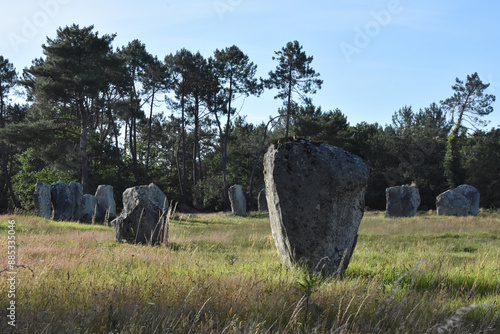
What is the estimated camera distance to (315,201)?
5758 millimetres

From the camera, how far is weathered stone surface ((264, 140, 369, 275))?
18.9 feet

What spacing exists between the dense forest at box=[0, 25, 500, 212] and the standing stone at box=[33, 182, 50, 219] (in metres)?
7.44

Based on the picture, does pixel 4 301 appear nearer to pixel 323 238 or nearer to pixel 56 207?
pixel 323 238

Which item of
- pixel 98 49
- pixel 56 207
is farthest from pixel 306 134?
pixel 56 207

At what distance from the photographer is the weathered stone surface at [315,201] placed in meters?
5.75

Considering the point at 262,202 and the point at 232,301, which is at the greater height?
the point at 262,202

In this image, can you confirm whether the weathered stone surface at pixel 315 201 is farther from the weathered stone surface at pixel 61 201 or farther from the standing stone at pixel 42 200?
the standing stone at pixel 42 200

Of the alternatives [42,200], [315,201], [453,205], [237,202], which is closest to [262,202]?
[237,202]

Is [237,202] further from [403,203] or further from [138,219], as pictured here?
[138,219]

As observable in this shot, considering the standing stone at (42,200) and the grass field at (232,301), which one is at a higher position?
the standing stone at (42,200)

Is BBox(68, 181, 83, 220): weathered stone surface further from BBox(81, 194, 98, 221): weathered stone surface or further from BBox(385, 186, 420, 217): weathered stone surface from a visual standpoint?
BBox(385, 186, 420, 217): weathered stone surface

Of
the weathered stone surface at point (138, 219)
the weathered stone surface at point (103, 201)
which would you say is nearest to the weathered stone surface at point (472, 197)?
the weathered stone surface at point (103, 201)

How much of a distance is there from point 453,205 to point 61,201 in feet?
69.8

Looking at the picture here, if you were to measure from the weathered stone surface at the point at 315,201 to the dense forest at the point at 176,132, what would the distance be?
22594 millimetres
